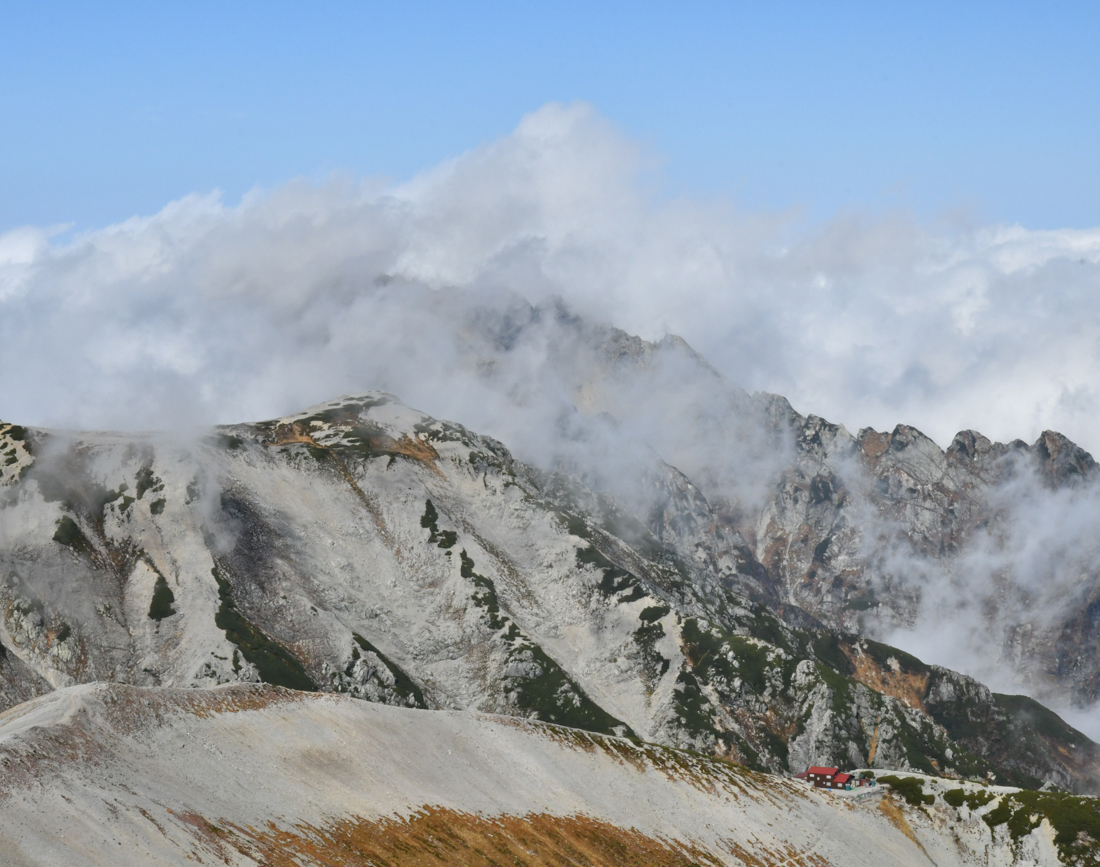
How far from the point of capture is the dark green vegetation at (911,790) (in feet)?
571

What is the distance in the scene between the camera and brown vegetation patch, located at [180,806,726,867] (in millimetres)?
93875

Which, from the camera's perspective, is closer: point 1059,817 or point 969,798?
point 1059,817

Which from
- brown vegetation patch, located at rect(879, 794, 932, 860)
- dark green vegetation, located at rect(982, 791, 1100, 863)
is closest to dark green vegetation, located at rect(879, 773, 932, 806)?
brown vegetation patch, located at rect(879, 794, 932, 860)

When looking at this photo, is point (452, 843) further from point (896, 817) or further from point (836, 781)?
point (836, 781)

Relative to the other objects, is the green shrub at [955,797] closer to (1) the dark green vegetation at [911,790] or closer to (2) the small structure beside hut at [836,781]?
(1) the dark green vegetation at [911,790]

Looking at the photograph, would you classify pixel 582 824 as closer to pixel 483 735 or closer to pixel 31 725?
pixel 483 735

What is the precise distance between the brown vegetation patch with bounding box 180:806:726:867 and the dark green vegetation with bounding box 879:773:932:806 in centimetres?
5424

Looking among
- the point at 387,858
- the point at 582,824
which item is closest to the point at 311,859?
the point at 387,858

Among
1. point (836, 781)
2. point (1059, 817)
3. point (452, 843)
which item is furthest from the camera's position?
point (836, 781)

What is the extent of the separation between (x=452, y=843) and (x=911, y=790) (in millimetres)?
94945

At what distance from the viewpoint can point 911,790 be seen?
176750mm

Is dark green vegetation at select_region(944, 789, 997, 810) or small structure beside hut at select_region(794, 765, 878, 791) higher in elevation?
dark green vegetation at select_region(944, 789, 997, 810)

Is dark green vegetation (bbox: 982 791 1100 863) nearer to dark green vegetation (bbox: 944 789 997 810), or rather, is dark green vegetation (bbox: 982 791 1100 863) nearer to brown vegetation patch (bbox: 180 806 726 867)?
dark green vegetation (bbox: 944 789 997 810)

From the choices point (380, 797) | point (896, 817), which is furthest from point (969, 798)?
point (380, 797)
